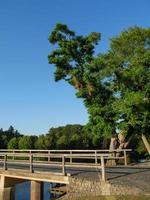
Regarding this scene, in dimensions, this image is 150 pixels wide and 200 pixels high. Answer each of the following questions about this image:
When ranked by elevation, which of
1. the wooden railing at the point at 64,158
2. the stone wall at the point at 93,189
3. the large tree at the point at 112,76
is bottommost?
the stone wall at the point at 93,189

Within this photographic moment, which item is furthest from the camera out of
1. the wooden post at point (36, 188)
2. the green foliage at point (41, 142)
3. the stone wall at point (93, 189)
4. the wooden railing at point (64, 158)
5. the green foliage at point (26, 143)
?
the green foliage at point (41, 142)

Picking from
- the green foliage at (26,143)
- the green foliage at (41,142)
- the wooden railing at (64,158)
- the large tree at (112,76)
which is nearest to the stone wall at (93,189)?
the wooden railing at (64,158)

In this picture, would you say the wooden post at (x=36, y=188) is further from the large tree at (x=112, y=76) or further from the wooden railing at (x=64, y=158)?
the large tree at (x=112, y=76)

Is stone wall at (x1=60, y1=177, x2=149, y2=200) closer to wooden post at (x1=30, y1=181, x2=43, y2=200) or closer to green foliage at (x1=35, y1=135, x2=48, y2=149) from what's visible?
wooden post at (x1=30, y1=181, x2=43, y2=200)

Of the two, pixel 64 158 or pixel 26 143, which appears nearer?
pixel 64 158

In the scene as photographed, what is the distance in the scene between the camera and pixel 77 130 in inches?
5039

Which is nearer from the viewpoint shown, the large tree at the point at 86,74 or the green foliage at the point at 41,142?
the large tree at the point at 86,74

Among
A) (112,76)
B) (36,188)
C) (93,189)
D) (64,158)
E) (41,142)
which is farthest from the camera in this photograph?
(41,142)

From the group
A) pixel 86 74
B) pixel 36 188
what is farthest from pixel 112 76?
pixel 36 188

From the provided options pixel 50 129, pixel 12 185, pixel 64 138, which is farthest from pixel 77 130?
pixel 12 185

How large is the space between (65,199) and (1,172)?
8954 millimetres

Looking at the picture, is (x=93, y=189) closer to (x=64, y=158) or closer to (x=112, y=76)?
(x=64, y=158)

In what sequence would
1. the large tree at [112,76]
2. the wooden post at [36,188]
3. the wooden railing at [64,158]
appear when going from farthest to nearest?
the large tree at [112,76], the wooden post at [36,188], the wooden railing at [64,158]

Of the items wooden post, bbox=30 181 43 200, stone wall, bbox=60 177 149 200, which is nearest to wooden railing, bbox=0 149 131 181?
stone wall, bbox=60 177 149 200
